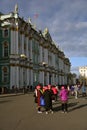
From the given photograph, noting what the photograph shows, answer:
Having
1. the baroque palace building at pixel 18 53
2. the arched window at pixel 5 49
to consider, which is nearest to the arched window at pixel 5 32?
the baroque palace building at pixel 18 53

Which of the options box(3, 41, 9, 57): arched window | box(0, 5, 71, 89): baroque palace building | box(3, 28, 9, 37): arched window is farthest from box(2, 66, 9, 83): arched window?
box(3, 28, 9, 37): arched window

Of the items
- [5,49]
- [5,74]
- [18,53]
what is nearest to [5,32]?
[5,49]

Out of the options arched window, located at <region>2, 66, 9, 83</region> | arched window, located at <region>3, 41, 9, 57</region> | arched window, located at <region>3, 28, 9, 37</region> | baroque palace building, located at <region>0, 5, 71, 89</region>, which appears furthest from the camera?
arched window, located at <region>3, 28, 9, 37</region>

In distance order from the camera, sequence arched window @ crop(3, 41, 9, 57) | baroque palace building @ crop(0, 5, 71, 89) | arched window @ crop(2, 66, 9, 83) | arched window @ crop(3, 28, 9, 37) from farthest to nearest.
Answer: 1. arched window @ crop(3, 28, 9, 37)
2. arched window @ crop(3, 41, 9, 57)
3. arched window @ crop(2, 66, 9, 83)
4. baroque palace building @ crop(0, 5, 71, 89)

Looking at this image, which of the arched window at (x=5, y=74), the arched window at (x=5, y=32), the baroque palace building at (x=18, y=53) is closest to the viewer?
the baroque palace building at (x=18, y=53)

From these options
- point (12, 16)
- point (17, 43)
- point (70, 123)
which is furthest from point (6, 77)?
point (70, 123)

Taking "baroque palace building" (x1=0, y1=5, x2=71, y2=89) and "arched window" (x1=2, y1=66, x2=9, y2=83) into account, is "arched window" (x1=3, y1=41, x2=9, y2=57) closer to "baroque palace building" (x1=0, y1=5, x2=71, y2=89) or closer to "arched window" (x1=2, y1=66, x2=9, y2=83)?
"baroque palace building" (x1=0, y1=5, x2=71, y2=89)

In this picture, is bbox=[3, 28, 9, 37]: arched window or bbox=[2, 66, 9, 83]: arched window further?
bbox=[3, 28, 9, 37]: arched window

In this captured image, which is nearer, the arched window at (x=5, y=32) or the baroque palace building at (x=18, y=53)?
the baroque palace building at (x=18, y=53)

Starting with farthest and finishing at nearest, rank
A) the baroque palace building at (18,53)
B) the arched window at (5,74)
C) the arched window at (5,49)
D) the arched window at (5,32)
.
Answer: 1. the arched window at (5,32)
2. the arched window at (5,49)
3. the arched window at (5,74)
4. the baroque palace building at (18,53)

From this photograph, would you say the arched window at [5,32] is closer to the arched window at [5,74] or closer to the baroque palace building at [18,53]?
the baroque palace building at [18,53]

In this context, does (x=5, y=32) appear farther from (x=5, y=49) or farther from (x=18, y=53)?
(x=18, y=53)

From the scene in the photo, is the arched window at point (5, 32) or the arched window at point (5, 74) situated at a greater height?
the arched window at point (5, 32)

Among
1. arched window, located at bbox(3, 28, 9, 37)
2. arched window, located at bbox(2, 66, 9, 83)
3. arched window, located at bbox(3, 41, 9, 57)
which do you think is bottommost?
arched window, located at bbox(2, 66, 9, 83)
